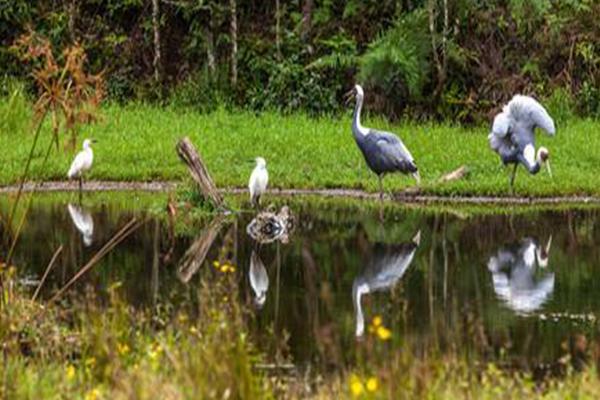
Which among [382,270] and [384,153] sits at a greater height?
[384,153]

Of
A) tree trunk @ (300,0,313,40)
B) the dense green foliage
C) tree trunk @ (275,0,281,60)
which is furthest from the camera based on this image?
tree trunk @ (300,0,313,40)

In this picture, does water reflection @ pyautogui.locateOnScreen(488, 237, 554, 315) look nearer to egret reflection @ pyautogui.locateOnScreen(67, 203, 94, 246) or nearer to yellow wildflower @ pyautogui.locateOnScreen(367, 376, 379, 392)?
egret reflection @ pyautogui.locateOnScreen(67, 203, 94, 246)

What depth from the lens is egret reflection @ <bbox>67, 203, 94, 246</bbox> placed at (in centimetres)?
1752

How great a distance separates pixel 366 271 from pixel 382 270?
165 millimetres

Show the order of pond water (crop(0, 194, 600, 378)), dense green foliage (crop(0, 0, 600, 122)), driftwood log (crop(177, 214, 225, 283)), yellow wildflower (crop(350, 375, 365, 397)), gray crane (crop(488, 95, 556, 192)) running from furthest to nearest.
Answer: dense green foliage (crop(0, 0, 600, 122))
gray crane (crop(488, 95, 556, 192))
driftwood log (crop(177, 214, 225, 283))
pond water (crop(0, 194, 600, 378))
yellow wildflower (crop(350, 375, 365, 397))

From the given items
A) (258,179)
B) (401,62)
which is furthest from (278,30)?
(258,179)

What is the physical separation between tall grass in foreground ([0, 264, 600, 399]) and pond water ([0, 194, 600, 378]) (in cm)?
95

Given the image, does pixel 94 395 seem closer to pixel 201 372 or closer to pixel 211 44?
pixel 201 372

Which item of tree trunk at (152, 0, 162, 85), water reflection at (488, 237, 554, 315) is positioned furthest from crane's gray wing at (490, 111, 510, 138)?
tree trunk at (152, 0, 162, 85)

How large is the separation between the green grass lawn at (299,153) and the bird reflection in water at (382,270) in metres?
4.89

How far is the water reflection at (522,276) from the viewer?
1359 centimetres

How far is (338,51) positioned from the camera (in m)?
28.2

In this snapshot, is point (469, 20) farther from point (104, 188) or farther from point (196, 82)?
point (104, 188)

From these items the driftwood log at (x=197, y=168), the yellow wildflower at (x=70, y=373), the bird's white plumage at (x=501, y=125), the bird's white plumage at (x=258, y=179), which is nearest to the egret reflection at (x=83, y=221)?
the driftwood log at (x=197, y=168)
